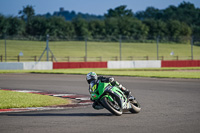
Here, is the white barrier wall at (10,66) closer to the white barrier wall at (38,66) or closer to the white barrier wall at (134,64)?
the white barrier wall at (38,66)

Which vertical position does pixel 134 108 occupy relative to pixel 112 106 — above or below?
below

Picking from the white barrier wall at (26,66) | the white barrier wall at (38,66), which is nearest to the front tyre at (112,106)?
the white barrier wall at (26,66)

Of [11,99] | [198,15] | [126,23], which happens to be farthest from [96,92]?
[198,15]

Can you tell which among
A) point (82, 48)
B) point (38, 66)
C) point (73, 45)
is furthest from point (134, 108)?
point (82, 48)

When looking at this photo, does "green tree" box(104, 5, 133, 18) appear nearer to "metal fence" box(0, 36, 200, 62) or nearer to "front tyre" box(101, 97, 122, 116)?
"metal fence" box(0, 36, 200, 62)

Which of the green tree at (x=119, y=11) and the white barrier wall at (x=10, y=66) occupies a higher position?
the green tree at (x=119, y=11)

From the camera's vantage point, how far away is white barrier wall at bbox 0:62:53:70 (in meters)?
31.5

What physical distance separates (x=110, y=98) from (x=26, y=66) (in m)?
24.8

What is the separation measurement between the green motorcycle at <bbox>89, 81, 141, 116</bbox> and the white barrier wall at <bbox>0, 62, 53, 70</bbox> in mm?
24080

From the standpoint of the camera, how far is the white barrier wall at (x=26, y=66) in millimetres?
31487

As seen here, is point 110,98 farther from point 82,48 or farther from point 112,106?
point 82,48

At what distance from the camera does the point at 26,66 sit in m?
32.2

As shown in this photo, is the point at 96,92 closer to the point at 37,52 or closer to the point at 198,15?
the point at 37,52

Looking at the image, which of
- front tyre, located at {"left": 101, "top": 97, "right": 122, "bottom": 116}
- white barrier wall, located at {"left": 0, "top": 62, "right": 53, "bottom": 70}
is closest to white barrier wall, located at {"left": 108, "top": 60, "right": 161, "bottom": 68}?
white barrier wall, located at {"left": 0, "top": 62, "right": 53, "bottom": 70}
